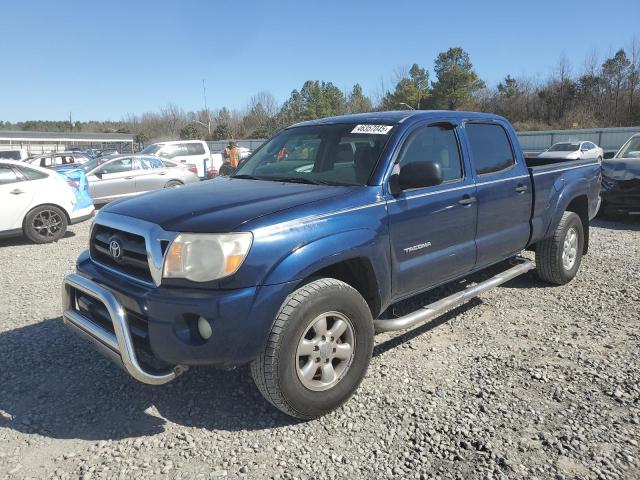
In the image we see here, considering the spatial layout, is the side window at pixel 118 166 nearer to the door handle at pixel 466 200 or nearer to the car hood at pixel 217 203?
the car hood at pixel 217 203

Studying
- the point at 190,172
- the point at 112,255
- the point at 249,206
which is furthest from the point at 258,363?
the point at 190,172

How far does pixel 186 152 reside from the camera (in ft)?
58.3

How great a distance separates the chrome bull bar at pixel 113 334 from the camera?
8.93ft

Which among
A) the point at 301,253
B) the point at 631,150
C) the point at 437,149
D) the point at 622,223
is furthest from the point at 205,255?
the point at 631,150

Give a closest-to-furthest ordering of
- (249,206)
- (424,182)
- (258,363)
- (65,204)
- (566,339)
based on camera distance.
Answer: (258,363) < (249,206) < (424,182) < (566,339) < (65,204)

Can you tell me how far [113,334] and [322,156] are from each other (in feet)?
6.48

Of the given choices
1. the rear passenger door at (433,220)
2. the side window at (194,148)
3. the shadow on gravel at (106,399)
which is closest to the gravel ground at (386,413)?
the shadow on gravel at (106,399)

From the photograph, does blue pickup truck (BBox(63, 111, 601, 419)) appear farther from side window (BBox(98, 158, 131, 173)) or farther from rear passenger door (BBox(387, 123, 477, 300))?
side window (BBox(98, 158, 131, 173))

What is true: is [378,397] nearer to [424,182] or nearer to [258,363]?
[258,363]

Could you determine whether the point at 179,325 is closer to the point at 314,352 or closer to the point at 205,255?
the point at 205,255

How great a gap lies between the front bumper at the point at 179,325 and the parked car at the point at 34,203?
680 cm

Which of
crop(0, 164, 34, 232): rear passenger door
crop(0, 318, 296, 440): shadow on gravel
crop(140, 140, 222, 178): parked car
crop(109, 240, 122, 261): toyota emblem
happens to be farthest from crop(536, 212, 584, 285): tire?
crop(140, 140, 222, 178): parked car

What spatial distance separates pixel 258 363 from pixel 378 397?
1.00m

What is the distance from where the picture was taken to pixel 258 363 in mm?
2754
